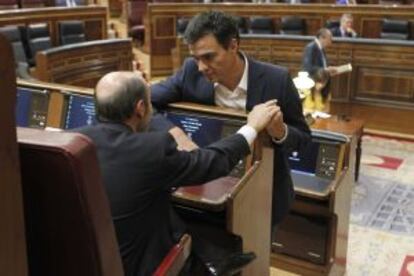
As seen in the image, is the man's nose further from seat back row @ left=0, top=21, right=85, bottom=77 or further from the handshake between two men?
A: seat back row @ left=0, top=21, right=85, bottom=77

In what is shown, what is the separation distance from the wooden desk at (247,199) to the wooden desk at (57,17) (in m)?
4.10

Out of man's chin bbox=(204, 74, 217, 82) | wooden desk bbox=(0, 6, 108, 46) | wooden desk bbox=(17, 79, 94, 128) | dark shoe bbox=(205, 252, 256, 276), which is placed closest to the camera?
dark shoe bbox=(205, 252, 256, 276)

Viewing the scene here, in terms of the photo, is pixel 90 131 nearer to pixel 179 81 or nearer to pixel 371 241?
pixel 179 81

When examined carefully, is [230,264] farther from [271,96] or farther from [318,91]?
[318,91]

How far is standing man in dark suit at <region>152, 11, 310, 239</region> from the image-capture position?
1.79 m

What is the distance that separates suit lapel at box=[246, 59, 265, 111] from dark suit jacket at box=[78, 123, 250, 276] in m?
0.46

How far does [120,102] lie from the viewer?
4.49 feet

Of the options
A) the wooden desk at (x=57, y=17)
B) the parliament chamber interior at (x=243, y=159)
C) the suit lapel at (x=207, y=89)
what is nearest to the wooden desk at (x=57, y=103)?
the parliament chamber interior at (x=243, y=159)

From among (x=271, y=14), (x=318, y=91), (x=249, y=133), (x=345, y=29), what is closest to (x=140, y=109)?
(x=249, y=133)

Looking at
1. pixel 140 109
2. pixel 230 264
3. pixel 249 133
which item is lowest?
pixel 230 264

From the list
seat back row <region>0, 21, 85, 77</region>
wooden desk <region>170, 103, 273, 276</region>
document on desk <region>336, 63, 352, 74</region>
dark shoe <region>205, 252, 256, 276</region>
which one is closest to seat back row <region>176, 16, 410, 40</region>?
document on desk <region>336, 63, 352, 74</region>

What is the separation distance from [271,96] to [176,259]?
0.70m

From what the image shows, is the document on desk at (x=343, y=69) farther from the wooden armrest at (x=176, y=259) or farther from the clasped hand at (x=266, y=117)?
the wooden armrest at (x=176, y=259)

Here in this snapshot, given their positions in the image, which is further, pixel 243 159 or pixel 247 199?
pixel 243 159
